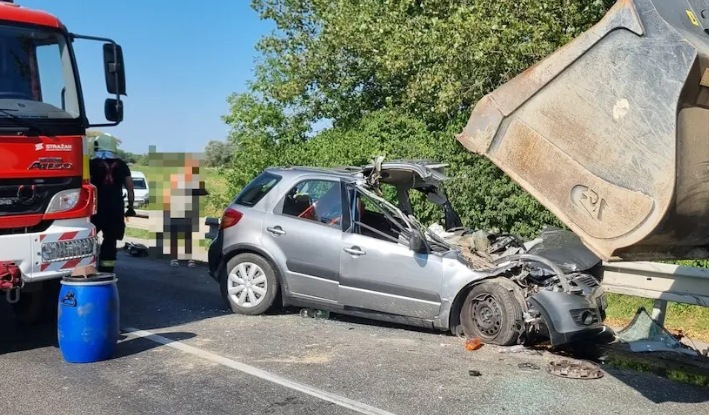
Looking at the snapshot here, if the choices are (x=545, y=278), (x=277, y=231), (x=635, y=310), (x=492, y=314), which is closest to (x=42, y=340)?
(x=277, y=231)

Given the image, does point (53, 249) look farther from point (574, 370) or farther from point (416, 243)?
point (574, 370)

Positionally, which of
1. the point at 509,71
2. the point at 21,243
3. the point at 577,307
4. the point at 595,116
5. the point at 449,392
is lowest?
the point at 449,392

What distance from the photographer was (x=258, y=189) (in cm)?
870

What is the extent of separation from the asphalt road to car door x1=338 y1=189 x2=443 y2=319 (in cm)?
34

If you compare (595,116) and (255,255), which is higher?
(595,116)

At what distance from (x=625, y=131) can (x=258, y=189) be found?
507 centimetres

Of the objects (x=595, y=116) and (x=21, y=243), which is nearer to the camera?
(x=595, y=116)

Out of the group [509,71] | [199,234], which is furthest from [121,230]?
[509,71]

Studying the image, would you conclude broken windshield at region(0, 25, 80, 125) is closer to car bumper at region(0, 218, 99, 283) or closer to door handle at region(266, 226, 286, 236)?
car bumper at region(0, 218, 99, 283)

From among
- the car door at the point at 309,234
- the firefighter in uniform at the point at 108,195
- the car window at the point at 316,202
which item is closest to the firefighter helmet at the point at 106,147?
the firefighter in uniform at the point at 108,195

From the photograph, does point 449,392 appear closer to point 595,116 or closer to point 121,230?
point 595,116

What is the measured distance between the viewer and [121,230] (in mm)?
9281

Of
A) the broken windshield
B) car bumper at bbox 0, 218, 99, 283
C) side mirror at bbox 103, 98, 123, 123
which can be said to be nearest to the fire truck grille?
car bumper at bbox 0, 218, 99, 283

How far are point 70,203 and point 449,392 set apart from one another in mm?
3832
